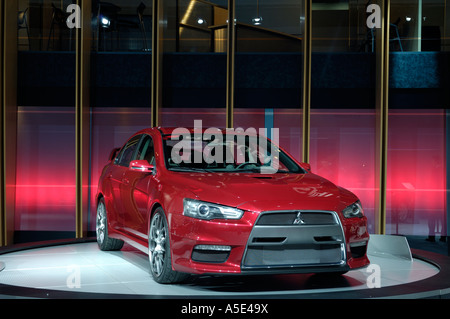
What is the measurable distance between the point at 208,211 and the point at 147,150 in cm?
212

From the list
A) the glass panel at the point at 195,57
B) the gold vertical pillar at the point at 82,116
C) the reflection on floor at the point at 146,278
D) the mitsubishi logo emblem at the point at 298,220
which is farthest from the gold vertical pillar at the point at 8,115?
the mitsubishi logo emblem at the point at 298,220

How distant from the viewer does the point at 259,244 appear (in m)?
5.16

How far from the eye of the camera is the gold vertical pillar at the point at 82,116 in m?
12.0

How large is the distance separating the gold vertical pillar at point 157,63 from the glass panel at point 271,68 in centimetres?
156

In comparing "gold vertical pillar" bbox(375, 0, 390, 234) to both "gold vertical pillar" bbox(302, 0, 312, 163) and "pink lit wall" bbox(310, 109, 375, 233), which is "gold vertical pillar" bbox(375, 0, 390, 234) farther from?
"gold vertical pillar" bbox(302, 0, 312, 163)

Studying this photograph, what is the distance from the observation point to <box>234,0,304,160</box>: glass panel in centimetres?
1221

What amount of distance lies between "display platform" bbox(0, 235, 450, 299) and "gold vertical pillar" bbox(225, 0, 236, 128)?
15.7ft

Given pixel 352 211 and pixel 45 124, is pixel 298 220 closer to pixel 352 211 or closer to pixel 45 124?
pixel 352 211

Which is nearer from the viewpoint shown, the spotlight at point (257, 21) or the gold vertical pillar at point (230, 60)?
the gold vertical pillar at point (230, 60)

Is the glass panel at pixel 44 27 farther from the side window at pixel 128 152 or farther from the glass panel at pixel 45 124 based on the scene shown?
the side window at pixel 128 152

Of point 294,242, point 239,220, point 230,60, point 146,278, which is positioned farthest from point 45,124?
point 294,242
